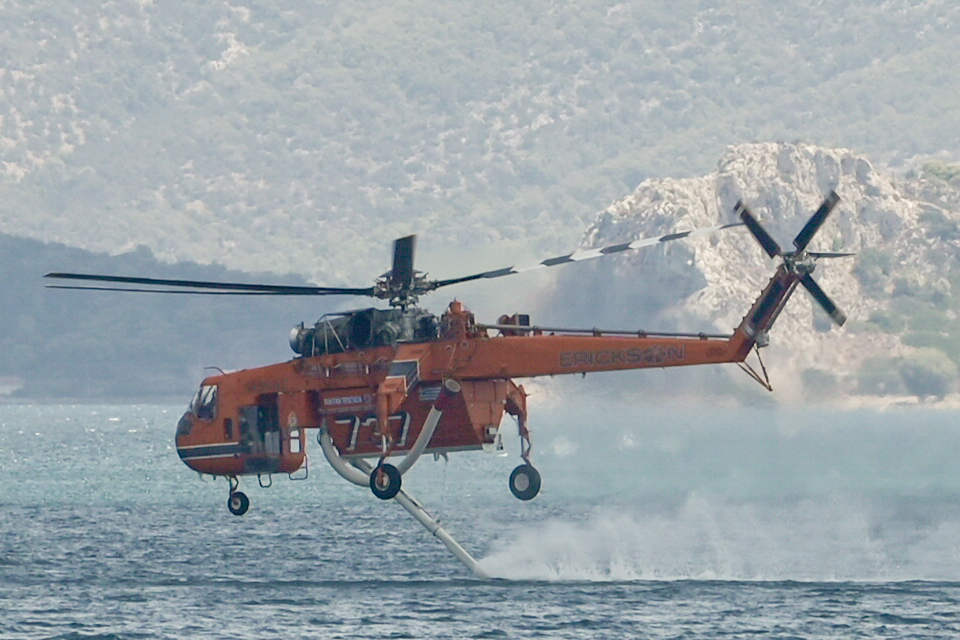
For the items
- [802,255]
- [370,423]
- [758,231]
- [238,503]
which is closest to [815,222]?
[802,255]

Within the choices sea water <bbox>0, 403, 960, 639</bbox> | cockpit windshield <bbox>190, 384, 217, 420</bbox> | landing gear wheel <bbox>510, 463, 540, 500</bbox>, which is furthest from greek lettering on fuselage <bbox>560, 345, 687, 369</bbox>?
cockpit windshield <bbox>190, 384, 217, 420</bbox>

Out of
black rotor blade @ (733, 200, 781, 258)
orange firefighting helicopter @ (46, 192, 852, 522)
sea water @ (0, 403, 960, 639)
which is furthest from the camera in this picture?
sea water @ (0, 403, 960, 639)

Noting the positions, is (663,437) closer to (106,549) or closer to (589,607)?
(106,549)

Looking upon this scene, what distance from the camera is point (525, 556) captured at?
74.2 metres

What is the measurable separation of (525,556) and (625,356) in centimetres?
2226

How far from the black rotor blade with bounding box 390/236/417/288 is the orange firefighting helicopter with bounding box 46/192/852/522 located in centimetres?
3

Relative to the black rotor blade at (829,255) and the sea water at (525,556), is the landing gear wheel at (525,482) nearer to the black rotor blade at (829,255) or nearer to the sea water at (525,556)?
the sea water at (525,556)

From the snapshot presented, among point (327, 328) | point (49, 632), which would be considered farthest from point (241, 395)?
point (49, 632)

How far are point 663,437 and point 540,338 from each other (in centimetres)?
11172

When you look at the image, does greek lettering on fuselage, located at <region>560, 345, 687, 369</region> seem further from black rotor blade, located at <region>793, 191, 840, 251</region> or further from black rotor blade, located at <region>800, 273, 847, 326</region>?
black rotor blade, located at <region>793, 191, 840, 251</region>

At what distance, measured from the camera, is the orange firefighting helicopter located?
53.2m

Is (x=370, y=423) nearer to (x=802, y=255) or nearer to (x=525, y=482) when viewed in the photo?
(x=525, y=482)

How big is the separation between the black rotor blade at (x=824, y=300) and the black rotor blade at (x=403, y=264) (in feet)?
37.2

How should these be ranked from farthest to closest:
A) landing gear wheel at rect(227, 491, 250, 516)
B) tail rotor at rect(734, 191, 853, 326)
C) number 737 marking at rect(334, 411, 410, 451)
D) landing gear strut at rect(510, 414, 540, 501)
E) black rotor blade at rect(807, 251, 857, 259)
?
landing gear wheel at rect(227, 491, 250, 516) → number 737 marking at rect(334, 411, 410, 451) → landing gear strut at rect(510, 414, 540, 501) → tail rotor at rect(734, 191, 853, 326) → black rotor blade at rect(807, 251, 857, 259)
